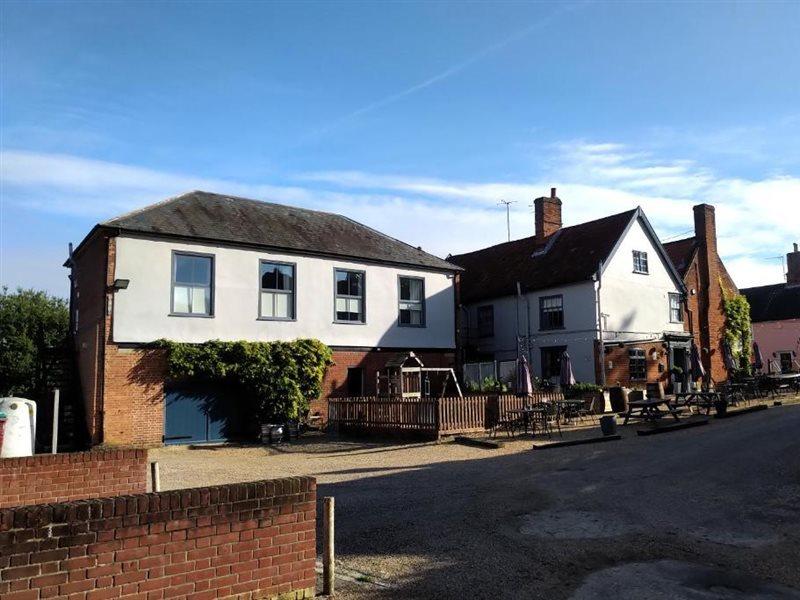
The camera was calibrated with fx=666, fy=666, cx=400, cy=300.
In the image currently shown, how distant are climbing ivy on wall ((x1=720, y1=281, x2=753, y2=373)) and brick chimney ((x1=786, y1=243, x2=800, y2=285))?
46.3ft

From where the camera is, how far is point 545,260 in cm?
3297

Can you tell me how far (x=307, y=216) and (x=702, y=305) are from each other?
21288mm

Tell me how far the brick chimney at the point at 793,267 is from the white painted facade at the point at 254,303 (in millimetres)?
32201

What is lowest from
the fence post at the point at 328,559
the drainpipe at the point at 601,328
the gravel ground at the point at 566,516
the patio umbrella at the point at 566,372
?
→ the gravel ground at the point at 566,516

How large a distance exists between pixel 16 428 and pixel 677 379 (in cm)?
2930

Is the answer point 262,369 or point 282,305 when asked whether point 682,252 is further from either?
point 262,369

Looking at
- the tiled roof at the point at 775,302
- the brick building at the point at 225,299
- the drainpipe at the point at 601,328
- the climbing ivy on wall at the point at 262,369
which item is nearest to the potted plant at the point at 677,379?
the drainpipe at the point at 601,328

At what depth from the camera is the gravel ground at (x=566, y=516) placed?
6.63 meters

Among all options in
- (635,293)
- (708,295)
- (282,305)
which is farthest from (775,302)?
(282,305)

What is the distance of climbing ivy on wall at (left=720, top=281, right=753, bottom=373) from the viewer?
35750 millimetres

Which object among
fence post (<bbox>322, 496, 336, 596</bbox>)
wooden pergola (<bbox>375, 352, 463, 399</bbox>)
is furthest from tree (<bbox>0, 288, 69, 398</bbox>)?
fence post (<bbox>322, 496, 336, 596</bbox>)

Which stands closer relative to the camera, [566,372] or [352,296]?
[566,372]

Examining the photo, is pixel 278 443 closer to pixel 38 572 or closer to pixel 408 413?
pixel 408 413

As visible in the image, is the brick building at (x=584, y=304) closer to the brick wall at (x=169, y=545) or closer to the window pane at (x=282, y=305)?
the window pane at (x=282, y=305)
